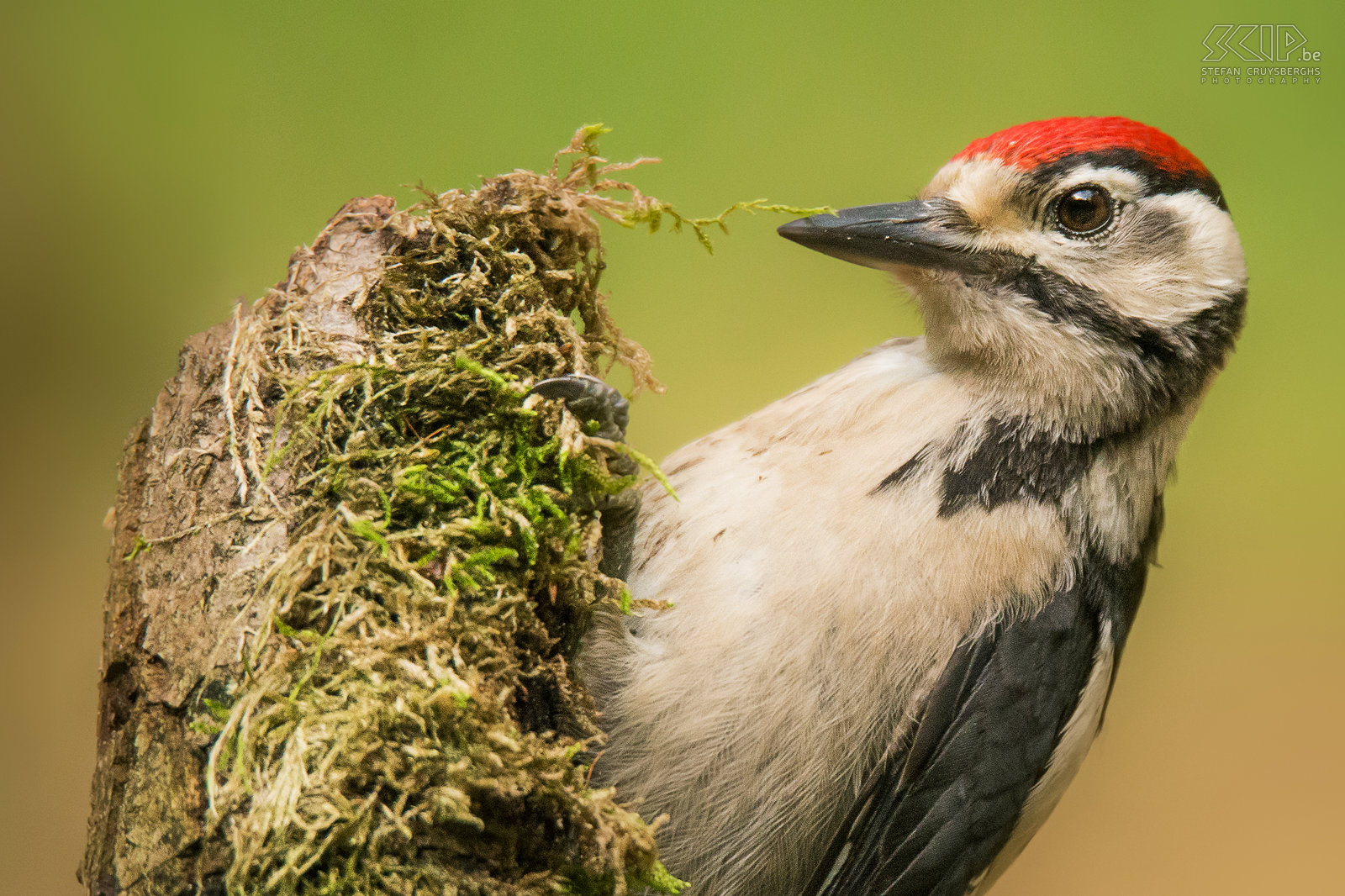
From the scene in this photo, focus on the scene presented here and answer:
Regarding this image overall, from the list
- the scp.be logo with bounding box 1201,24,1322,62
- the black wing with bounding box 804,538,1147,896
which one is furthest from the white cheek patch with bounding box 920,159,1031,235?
the scp.be logo with bounding box 1201,24,1322,62

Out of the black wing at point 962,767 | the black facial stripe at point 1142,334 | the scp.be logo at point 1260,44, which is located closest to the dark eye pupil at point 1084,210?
the black facial stripe at point 1142,334

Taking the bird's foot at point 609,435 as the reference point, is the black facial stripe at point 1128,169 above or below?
above

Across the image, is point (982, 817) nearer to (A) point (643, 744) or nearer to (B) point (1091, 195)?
(A) point (643, 744)

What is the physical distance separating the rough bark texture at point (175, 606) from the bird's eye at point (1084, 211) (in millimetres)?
1272

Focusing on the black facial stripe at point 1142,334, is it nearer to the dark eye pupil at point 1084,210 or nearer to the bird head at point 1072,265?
the bird head at point 1072,265

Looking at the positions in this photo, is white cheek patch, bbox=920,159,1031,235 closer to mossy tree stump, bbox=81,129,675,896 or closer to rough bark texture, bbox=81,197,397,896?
mossy tree stump, bbox=81,129,675,896

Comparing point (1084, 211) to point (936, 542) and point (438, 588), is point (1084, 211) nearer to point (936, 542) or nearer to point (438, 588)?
point (936, 542)

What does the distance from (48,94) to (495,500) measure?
2.79m

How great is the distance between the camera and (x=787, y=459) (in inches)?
65.2

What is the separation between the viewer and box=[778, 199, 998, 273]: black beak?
168cm

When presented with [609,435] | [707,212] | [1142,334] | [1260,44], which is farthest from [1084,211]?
[1260,44]

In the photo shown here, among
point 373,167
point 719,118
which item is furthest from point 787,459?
point 373,167

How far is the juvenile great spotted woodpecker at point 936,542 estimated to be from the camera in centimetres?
150

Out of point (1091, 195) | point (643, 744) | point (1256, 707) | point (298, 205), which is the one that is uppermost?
point (298, 205)
